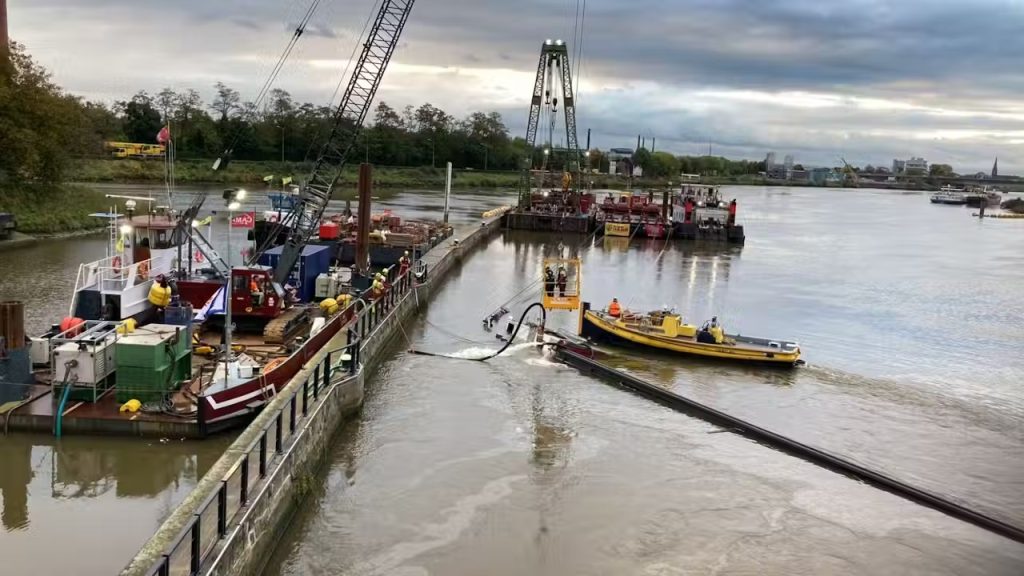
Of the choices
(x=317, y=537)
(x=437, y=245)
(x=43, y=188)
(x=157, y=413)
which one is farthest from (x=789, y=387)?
(x=43, y=188)

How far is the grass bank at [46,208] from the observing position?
48656 mm

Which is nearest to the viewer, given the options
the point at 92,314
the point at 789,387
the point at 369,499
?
the point at 369,499

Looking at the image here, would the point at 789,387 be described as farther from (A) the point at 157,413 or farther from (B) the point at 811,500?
(A) the point at 157,413

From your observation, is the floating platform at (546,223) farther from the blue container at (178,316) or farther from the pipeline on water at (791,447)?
the blue container at (178,316)

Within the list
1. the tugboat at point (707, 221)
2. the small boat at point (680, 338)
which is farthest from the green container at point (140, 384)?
the tugboat at point (707, 221)

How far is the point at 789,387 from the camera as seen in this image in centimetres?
→ 2464

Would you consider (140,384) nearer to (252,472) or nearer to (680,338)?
(252,472)

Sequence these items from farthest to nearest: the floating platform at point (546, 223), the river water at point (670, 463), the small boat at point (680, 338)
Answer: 1. the floating platform at point (546, 223)
2. the small boat at point (680, 338)
3. the river water at point (670, 463)

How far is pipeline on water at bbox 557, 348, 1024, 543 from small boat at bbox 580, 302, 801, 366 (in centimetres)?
275

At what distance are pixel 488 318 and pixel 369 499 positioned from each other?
53.6 ft

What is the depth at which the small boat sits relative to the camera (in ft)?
85.7

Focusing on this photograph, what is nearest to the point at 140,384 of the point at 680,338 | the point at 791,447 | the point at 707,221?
the point at 791,447

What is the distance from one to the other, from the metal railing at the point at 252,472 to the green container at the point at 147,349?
2829mm

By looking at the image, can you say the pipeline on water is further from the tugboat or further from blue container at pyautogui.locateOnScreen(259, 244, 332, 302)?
the tugboat
